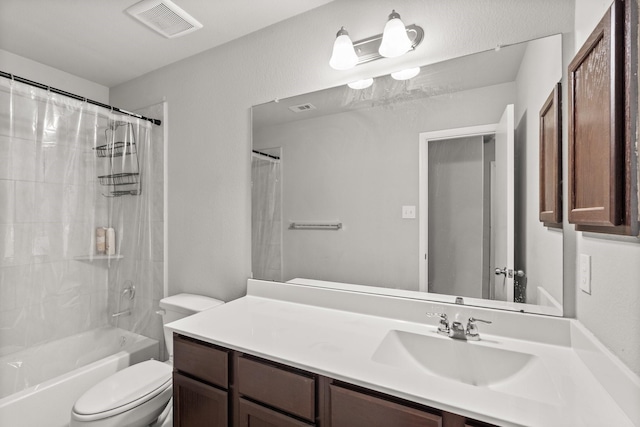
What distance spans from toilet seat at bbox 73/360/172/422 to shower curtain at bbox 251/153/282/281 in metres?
0.74

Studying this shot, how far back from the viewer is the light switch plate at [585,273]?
3.18 feet

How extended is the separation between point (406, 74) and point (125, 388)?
82.7 inches

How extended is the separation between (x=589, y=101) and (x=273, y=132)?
1.42 m

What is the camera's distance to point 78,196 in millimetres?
2020

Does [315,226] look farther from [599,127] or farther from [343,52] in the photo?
[599,127]

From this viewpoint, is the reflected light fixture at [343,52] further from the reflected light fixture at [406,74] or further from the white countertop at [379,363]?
the white countertop at [379,363]

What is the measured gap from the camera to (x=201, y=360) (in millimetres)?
1269

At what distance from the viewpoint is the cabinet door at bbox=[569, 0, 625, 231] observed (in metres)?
0.67

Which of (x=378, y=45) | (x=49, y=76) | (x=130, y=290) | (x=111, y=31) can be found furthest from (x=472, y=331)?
(x=49, y=76)

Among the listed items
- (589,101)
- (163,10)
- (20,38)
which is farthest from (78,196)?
(589,101)

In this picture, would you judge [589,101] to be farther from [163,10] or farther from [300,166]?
[163,10]

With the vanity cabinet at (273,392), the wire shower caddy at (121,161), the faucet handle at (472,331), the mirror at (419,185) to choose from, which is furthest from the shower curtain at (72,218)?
the faucet handle at (472,331)

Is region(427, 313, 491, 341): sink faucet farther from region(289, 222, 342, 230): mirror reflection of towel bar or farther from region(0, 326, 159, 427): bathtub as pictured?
region(0, 326, 159, 427): bathtub

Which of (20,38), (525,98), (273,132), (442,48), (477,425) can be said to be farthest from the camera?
(20,38)
